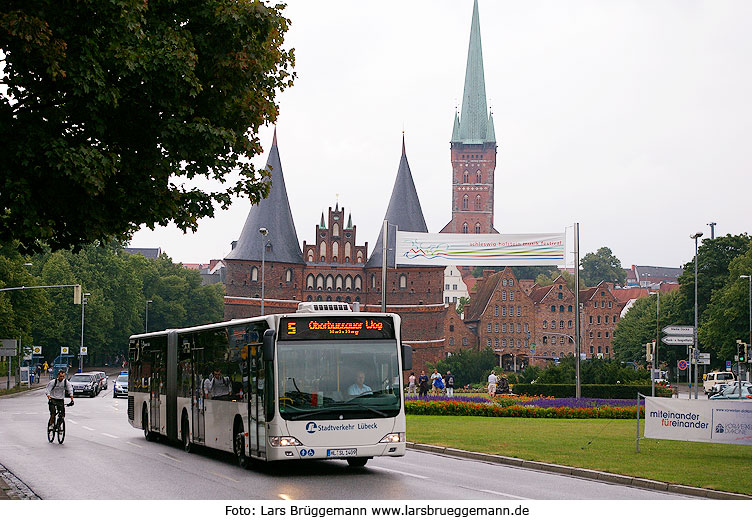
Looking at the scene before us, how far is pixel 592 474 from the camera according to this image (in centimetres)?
1762

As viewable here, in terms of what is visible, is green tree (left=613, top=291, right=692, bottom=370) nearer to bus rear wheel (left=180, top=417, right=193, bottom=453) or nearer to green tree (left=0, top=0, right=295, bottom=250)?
bus rear wheel (left=180, top=417, right=193, bottom=453)

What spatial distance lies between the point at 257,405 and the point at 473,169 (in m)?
174

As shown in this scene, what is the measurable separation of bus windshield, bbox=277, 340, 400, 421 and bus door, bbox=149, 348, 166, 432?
8941 mm

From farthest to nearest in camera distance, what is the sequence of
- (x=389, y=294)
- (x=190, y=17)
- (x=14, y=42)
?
1. (x=389, y=294)
2. (x=190, y=17)
3. (x=14, y=42)

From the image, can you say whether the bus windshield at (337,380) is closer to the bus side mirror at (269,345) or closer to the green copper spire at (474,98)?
the bus side mirror at (269,345)

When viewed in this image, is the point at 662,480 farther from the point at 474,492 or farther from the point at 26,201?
the point at 26,201

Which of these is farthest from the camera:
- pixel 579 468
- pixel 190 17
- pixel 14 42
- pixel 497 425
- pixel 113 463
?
pixel 497 425

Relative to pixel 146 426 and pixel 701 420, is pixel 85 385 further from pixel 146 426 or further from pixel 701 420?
pixel 701 420

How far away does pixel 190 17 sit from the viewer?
16.1m

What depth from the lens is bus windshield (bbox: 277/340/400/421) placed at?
17125 millimetres

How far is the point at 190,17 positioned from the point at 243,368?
20.5ft

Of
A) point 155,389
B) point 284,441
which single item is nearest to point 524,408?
point 155,389

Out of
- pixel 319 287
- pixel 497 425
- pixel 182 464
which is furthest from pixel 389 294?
pixel 182 464

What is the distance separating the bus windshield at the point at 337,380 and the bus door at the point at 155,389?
29.3 feet
